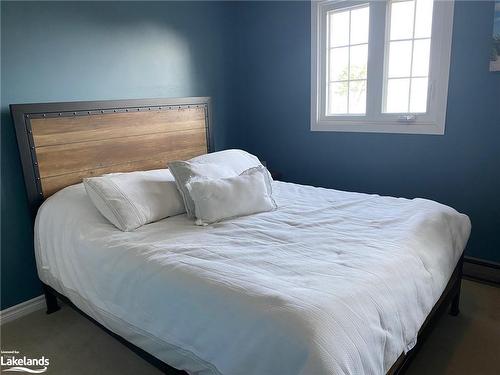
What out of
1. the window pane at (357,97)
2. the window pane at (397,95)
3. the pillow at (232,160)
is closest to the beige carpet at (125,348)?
the pillow at (232,160)

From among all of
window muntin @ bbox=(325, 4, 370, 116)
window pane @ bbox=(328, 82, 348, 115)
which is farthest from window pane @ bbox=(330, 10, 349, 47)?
window pane @ bbox=(328, 82, 348, 115)

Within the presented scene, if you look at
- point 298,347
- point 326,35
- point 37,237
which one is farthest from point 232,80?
point 298,347

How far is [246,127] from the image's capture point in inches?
151

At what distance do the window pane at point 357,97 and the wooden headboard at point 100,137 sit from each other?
125 cm

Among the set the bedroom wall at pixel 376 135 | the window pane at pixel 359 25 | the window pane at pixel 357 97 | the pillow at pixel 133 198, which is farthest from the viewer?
the window pane at pixel 357 97

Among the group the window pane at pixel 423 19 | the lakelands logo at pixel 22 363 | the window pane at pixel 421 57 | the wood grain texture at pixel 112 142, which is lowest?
the lakelands logo at pixel 22 363

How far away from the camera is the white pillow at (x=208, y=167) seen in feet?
7.25

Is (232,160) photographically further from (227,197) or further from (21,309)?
(21,309)

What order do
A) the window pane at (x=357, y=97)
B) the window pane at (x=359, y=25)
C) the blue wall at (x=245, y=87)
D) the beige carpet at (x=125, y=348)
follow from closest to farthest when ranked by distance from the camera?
1. the beige carpet at (x=125, y=348)
2. the blue wall at (x=245, y=87)
3. the window pane at (x=359, y=25)
4. the window pane at (x=357, y=97)

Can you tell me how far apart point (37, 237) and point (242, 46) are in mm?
2547

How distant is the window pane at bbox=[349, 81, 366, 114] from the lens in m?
A: 3.04

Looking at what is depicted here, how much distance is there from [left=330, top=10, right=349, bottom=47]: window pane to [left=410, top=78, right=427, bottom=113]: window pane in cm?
68

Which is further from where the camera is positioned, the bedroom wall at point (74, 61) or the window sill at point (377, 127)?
the window sill at point (377, 127)

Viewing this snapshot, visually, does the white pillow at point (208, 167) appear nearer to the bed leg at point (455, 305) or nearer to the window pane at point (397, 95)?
A: the window pane at point (397, 95)
